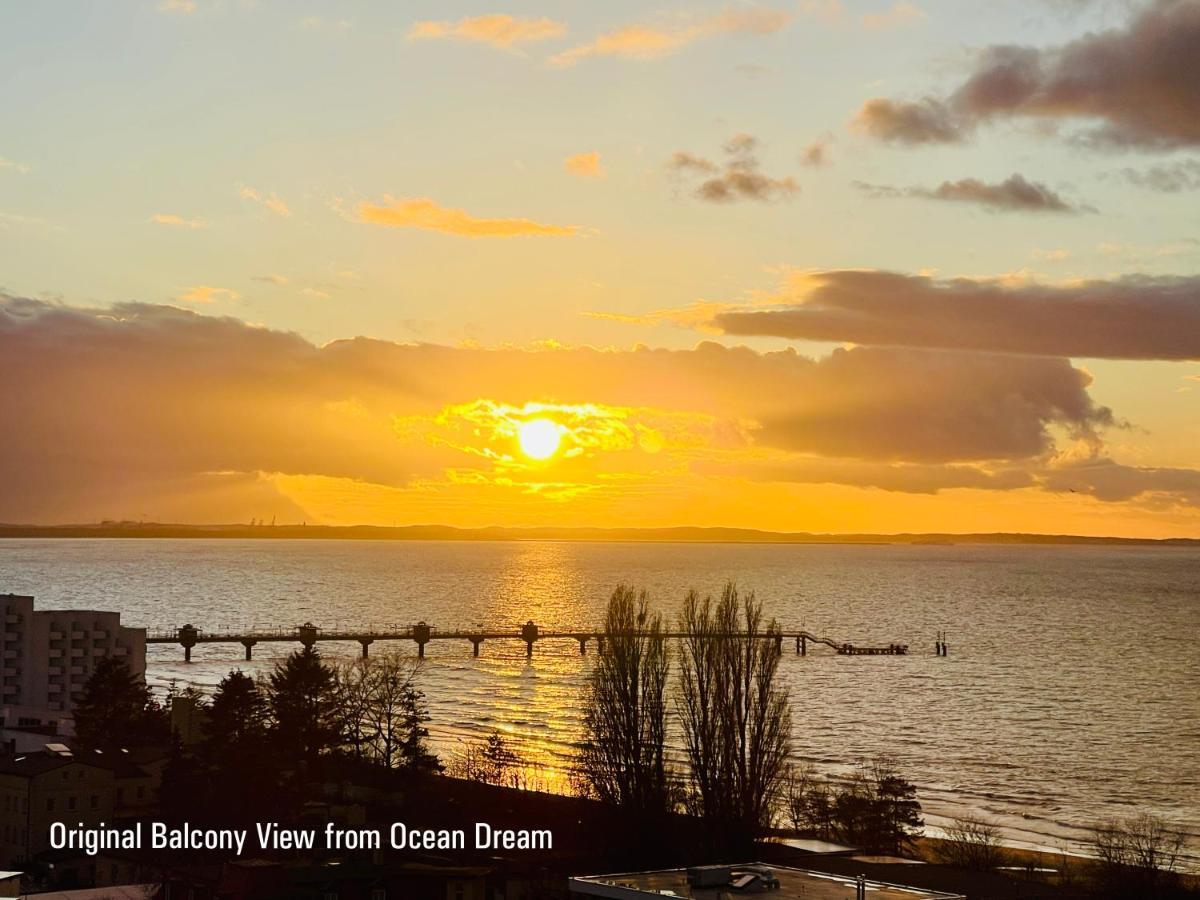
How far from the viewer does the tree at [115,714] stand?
6319 cm

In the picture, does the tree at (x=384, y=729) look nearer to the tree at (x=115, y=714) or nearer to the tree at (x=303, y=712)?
the tree at (x=303, y=712)

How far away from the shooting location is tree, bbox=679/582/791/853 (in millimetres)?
53125

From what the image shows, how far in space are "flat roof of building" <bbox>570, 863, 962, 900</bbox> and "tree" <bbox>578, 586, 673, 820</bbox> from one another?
2279cm

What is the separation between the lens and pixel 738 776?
5441 centimetres

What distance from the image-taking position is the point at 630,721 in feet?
187

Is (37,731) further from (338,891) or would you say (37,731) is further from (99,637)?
(338,891)

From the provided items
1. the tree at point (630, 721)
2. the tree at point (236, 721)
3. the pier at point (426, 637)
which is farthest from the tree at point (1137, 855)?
the pier at point (426, 637)

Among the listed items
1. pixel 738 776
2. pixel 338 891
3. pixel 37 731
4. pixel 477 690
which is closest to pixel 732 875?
pixel 338 891

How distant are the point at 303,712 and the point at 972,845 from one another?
29129 millimetres

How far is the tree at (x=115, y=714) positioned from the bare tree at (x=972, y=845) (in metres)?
34.3

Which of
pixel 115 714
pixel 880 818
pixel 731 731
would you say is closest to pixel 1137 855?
pixel 880 818

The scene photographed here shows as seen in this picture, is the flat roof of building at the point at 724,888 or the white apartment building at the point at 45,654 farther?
the white apartment building at the point at 45,654

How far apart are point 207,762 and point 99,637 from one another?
142ft

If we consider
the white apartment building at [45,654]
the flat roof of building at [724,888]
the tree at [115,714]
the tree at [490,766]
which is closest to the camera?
the flat roof of building at [724,888]
